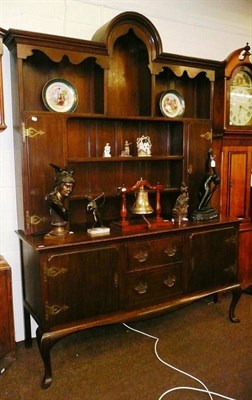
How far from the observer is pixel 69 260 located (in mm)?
2010

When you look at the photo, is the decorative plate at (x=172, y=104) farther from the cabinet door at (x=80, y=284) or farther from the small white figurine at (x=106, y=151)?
the cabinet door at (x=80, y=284)

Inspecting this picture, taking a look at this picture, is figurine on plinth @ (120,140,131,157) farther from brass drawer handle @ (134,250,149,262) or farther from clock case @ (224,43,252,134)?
clock case @ (224,43,252,134)

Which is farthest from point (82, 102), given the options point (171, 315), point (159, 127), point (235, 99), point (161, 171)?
point (171, 315)

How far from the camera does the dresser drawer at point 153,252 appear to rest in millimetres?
2219

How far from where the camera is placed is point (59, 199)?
6.92ft

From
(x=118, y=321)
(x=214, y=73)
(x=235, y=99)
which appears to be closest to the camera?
(x=118, y=321)

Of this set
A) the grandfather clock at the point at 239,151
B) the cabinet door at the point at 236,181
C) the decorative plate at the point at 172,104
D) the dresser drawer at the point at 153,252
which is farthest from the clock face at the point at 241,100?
the dresser drawer at the point at 153,252

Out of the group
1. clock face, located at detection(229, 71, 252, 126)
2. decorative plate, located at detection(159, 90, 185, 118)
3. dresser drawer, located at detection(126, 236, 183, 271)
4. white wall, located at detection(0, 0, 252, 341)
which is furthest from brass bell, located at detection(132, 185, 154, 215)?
clock face, located at detection(229, 71, 252, 126)

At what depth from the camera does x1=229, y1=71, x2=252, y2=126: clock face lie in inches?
118

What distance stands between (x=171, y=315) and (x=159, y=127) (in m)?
1.60

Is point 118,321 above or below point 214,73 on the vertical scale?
below

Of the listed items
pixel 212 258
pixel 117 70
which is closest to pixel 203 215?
pixel 212 258

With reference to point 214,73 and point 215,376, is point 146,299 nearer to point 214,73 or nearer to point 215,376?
point 215,376

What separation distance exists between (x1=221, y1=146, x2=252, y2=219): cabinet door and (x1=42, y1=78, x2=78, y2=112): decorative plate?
1441 mm
